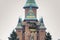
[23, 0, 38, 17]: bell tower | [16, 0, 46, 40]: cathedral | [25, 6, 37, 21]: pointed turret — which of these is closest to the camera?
[16, 0, 46, 40]: cathedral

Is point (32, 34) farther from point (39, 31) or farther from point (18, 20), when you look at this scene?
point (18, 20)

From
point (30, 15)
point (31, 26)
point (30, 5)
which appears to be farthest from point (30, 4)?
point (31, 26)

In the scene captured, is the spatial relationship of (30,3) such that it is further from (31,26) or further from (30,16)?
(31,26)

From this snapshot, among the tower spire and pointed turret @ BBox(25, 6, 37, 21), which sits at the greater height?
the tower spire

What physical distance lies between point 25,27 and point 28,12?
2.98ft

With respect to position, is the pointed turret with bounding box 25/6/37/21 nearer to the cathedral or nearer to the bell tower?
the cathedral

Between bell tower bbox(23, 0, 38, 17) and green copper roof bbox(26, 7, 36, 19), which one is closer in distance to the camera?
green copper roof bbox(26, 7, 36, 19)

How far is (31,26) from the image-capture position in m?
14.4

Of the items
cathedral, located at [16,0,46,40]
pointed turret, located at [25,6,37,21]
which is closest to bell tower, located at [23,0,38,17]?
cathedral, located at [16,0,46,40]

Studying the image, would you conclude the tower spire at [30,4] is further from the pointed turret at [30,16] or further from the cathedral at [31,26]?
the pointed turret at [30,16]

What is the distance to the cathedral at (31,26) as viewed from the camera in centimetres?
1438

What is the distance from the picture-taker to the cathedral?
47.2 feet

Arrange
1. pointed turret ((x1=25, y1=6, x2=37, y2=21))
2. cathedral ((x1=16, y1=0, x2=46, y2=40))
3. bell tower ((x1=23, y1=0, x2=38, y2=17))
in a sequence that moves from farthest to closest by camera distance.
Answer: bell tower ((x1=23, y1=0, x2=38, y2=17))
pointed turret ((x1=25, y1=6, x2=37, y2=21))
cathedral ((x1=16, y1=0, x2=46, y2=40))

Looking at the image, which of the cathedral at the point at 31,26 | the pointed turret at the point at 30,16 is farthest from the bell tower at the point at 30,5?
the pointed turret at the point at 30,16
